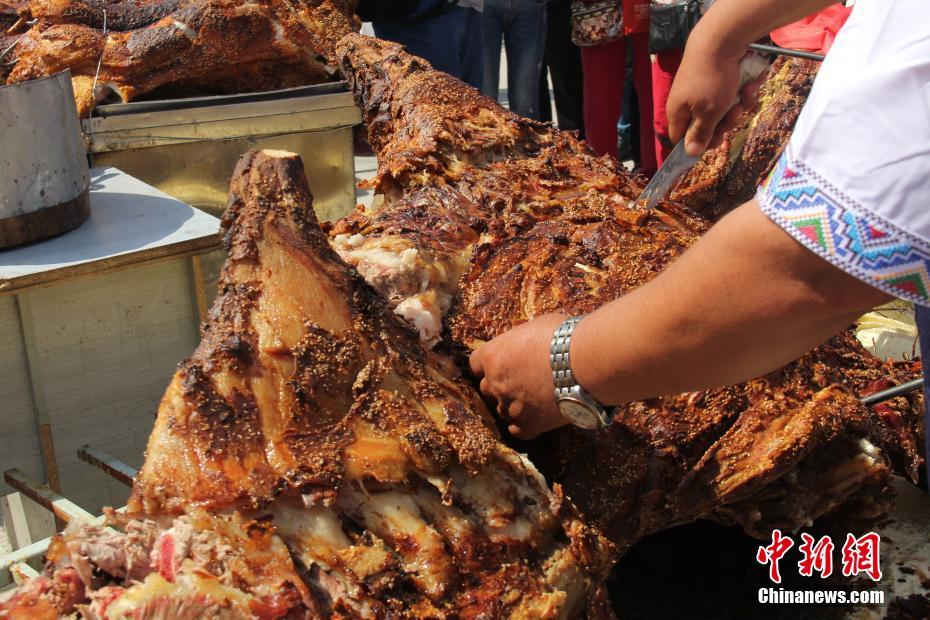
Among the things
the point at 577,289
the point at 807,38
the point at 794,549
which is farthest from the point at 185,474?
the point at 807,38

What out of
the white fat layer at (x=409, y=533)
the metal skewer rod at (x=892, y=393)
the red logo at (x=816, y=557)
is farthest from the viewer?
the red logo at (x=816, y=557)

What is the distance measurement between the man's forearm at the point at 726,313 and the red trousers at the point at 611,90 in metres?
Answer: 4.07

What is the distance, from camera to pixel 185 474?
1.46 m

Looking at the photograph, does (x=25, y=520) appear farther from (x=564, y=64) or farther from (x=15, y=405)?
(x=564, y=64)

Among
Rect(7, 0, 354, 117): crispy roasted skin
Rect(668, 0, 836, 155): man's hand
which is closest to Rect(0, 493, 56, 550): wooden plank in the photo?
Rect(7, 0, 354, 117): crispy roasted skin

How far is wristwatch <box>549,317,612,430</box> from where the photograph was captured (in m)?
1.46

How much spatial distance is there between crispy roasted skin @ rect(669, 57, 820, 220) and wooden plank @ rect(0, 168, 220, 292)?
61.1 inches

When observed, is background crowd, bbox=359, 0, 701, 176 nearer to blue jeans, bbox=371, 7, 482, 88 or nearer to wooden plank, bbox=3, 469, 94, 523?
blue jeans, bbox=371, 7, 482, 88

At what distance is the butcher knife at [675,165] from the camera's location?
2.27m

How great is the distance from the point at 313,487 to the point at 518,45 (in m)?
4.74

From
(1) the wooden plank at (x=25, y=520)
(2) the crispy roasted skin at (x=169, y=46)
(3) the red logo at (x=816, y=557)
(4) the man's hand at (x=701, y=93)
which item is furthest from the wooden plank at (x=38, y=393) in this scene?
(3) the red logo at (x=816, y=557)

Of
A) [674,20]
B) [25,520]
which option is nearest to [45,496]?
[25,520]

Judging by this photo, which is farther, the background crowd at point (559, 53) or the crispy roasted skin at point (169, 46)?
the background crowd at point (559, 53)

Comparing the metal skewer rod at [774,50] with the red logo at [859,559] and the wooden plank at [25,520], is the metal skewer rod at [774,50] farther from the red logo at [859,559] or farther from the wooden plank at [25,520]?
the wooden plank at [25,520]
